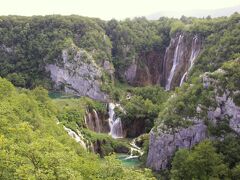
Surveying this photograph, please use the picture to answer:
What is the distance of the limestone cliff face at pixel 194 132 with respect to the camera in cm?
6952

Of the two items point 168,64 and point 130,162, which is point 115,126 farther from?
point 168,64

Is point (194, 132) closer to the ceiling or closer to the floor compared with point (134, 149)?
closer to the ceiling

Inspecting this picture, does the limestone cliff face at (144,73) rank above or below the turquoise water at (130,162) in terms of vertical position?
above

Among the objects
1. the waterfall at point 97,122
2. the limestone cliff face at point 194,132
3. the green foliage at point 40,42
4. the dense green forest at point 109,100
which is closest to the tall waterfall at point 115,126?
the dense green forest at point 109,100

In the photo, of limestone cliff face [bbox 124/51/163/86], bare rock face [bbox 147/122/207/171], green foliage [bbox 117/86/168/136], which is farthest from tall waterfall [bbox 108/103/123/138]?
limestone cliff face [bbox 124/51/163/86]

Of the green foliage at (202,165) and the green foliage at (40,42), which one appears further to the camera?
the green foliage at (40,42)

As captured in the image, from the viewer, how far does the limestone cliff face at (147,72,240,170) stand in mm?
69519

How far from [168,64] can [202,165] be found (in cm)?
Result: 6745

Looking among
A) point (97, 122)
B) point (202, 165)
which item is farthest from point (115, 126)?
point (202, 165)

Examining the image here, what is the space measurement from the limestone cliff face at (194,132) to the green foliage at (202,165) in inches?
227

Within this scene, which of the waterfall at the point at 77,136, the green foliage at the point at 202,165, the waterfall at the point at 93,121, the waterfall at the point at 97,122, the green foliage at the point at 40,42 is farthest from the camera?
the green foliage at the point at 40,42

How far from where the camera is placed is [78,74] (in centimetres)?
12369

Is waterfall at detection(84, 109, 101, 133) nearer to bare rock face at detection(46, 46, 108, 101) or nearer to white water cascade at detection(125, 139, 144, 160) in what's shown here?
white water cascade at detection(125, 139, 144, 160)

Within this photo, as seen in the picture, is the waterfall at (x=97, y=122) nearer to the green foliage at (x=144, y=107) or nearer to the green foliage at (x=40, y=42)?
the green foliage at (x=144, y=107)
